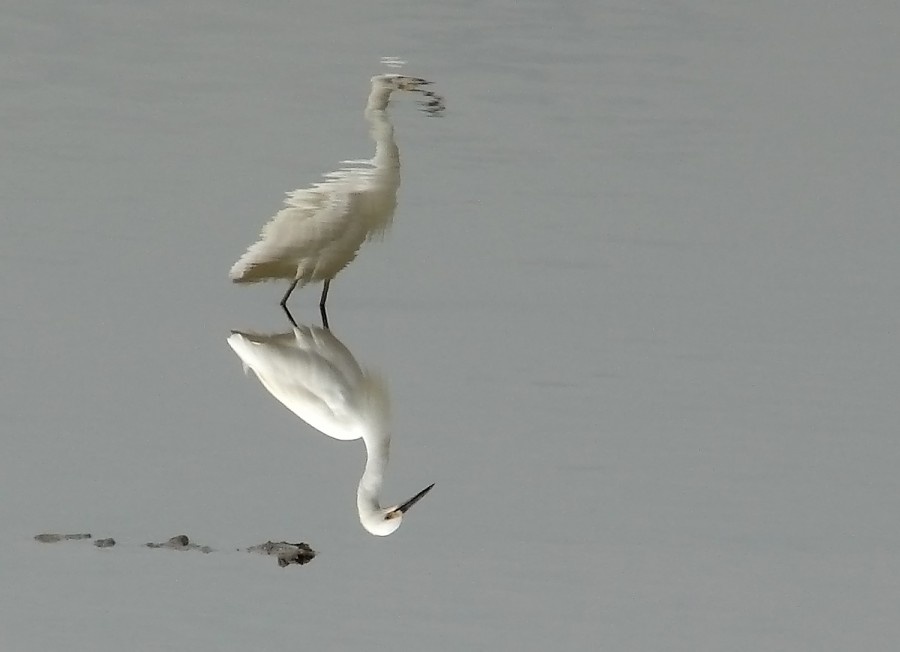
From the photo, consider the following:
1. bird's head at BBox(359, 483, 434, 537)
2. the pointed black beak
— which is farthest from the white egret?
bird's head at BBox(359, 483, 434, 537)

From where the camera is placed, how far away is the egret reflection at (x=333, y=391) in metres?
3.81

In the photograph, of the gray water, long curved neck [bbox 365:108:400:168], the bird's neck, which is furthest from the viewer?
the bird's neck

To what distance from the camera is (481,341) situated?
4965 mm

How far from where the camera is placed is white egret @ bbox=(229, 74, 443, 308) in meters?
5.14

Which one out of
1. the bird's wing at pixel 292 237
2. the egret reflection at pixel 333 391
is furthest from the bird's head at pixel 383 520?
the bird's wing at pixel 292 237

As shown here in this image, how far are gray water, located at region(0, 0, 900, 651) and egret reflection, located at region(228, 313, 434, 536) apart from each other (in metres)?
0.04

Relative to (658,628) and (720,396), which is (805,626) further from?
(720,396)

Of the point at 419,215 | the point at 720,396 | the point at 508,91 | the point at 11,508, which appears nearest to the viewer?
the point at 11,508

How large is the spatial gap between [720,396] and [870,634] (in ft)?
4.46

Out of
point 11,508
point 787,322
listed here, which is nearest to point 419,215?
point 787,322

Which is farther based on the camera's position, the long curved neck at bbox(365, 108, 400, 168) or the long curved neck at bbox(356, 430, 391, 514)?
the long curved neck at bbox(365, 108, 400, 168)

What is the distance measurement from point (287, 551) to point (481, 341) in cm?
153

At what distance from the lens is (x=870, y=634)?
3.27 m

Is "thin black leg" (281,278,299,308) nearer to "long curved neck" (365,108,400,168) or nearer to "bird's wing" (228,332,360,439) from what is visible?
"bird's wing" (228,332,360,439)
